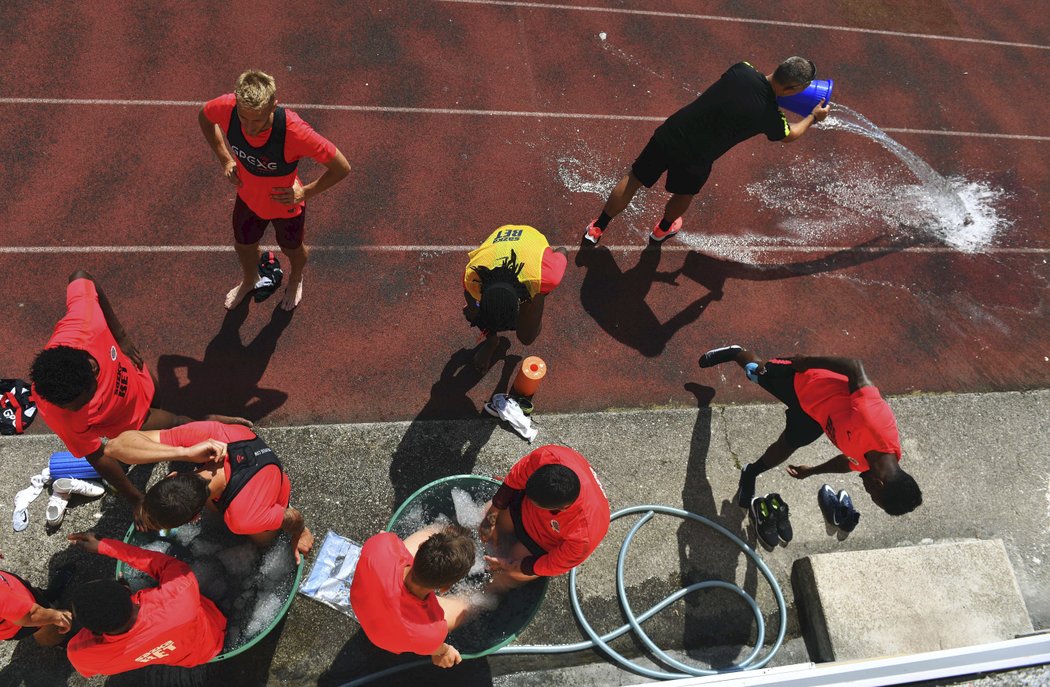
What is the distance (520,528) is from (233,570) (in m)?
1.79

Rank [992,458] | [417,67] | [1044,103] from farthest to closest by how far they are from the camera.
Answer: [1044,103], [417,67], [992,458]

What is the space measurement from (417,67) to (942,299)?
226 inches

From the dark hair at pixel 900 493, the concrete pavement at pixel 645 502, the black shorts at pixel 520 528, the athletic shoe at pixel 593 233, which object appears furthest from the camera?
the athletic shoe at pixel 593 233

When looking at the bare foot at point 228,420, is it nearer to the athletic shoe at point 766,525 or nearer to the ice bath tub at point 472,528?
the ice bath tub at point 472,528

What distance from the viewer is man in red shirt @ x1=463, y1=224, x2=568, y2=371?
12.9ft

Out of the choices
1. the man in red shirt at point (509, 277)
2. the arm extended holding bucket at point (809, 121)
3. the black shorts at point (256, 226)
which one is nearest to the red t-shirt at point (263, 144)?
the black shorts at point (256, 226)

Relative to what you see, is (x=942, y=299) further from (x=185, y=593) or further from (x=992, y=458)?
(x=185, y=593)

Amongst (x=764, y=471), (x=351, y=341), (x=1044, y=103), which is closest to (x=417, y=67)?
(x=351, y=341)

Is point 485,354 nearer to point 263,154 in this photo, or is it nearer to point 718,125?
point 263,154

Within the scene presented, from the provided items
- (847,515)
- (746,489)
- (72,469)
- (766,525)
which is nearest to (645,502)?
(746,489)

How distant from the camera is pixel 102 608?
9.19 ft

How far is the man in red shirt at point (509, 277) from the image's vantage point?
3930 mm

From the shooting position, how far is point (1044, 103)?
26.9ft

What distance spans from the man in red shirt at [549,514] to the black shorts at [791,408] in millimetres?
1650
